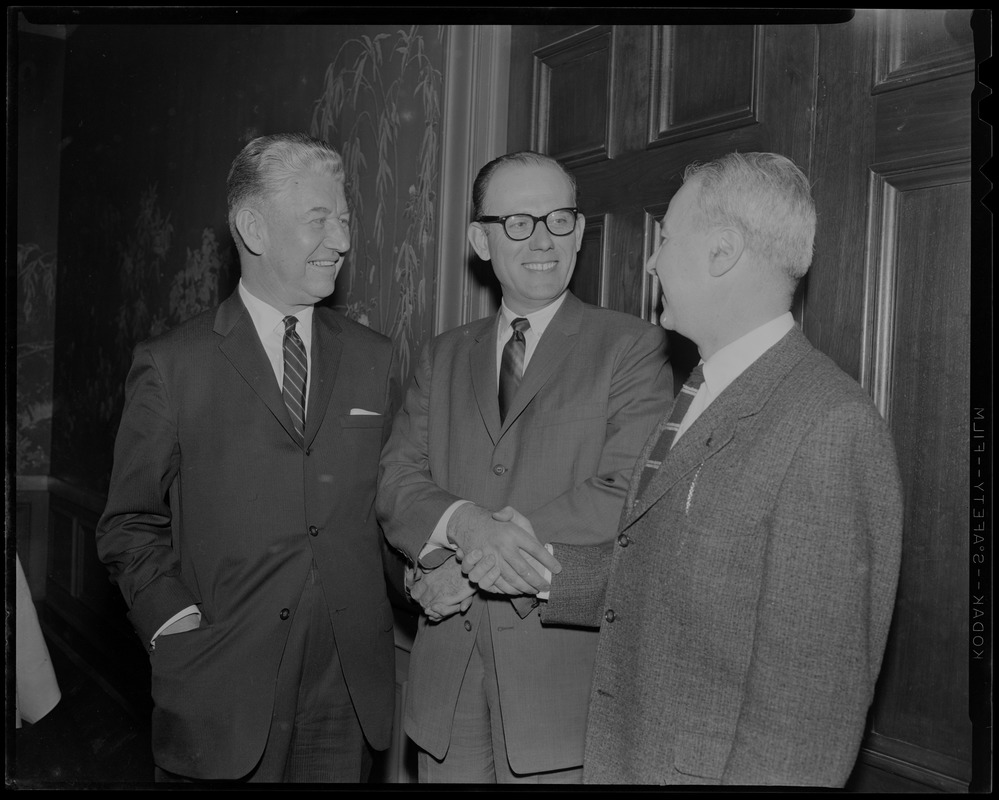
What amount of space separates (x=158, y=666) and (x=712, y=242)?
1.54 metres

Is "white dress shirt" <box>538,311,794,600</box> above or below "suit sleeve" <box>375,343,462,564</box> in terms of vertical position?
above

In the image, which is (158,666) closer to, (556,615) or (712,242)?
(556,615)

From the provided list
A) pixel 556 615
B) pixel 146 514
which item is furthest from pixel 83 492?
pixel 556 615

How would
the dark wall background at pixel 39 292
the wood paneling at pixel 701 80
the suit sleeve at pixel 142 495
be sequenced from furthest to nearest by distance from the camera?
1. the dark wall background at pixel 39 292
2. the wood paneling at pixel 701 80
3. the suit sleeve at pixel 142 495

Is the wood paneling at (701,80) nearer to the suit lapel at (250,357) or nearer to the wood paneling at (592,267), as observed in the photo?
the wood paneling at (592,267)

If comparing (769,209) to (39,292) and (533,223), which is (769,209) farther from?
(39,292)

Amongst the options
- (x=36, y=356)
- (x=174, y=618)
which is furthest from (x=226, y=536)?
(x=36, y=356)

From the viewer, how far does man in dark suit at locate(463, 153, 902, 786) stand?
1.23 metres

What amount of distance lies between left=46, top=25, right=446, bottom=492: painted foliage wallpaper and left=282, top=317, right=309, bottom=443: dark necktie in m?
0.85

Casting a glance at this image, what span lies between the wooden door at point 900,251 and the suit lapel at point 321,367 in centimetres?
106

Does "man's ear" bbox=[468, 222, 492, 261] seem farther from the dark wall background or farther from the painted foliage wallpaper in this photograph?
the dark wall background

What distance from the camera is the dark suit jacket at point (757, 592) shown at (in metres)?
1.23

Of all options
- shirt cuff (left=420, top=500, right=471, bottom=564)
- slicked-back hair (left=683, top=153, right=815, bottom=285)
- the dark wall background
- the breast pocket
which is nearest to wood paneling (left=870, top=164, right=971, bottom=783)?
slicked-back hair (left=683, top=153, right=815, bottom=285)

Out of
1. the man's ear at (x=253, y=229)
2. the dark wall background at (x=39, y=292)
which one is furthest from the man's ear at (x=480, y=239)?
the dark wall background at (x=39, y=292)
